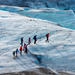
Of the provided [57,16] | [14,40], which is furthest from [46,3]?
[14,40]

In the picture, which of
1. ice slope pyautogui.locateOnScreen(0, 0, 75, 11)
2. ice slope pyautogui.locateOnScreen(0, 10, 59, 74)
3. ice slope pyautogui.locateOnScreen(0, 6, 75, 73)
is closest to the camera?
ice slope pyautogui.locateOnScreen(0, 10, 59, 74)

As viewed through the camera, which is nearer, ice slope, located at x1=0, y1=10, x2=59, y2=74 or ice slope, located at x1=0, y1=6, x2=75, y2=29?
ice slope, located at x1=0, y1=10, x2=59, y2=74

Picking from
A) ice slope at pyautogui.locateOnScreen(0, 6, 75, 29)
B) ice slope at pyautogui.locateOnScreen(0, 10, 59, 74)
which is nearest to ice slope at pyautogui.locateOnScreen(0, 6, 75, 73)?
ice slope at pyautogui.locateOnScreen(0, 10, 59, 74)

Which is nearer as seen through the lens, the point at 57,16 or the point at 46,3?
the point at 57,16

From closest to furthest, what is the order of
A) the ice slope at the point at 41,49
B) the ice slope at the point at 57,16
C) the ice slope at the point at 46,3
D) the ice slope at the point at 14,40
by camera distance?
the ice slope at the point at 14,40 < the ice slope at the point at 41,49 < the ice slope at the point at 57,16 < the ice slope at the point at 46,3

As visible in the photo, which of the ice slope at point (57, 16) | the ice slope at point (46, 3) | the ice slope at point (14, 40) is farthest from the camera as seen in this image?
the ice slope at point (46, 3)

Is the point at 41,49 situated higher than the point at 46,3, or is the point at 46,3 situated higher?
the point at 46,3

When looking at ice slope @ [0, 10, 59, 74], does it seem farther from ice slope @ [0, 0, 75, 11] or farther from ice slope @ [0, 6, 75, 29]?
ice slope @ [0, 0, 75, 11]

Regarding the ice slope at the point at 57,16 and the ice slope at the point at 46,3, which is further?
the ice slope at the point at 46,3

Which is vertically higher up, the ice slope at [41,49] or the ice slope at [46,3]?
the ice slope at [46,3]

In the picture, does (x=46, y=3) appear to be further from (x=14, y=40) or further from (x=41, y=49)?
(x=41, y=49)

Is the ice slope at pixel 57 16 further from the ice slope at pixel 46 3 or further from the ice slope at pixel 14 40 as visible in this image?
the ice slope at pixel 46 3

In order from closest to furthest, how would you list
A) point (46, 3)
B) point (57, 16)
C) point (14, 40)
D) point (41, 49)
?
point (41, 49)
point (14, 40)
point (57, 16)
point (46, 3)

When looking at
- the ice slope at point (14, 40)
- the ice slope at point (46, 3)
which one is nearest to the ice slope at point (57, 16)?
the ice slope at point (14, 40)
